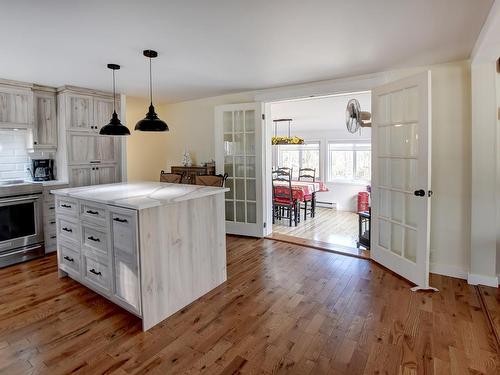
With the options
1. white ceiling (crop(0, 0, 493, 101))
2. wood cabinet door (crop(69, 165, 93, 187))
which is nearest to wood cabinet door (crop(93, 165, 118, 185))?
wood cabinet door (crop(69, 165, 93, 187))

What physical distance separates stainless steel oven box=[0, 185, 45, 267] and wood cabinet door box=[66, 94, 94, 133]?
3.30 feet

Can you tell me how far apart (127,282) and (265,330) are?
1102 millimetres

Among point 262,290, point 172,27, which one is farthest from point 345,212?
point 172,27

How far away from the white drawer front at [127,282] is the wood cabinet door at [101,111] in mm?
2769

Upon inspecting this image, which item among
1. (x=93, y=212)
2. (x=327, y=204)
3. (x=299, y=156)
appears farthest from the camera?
(x=299, y=156)

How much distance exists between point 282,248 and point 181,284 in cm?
183

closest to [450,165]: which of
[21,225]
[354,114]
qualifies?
[354,114]

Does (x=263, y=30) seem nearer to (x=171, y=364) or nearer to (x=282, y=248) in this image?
(x=171, y=364)

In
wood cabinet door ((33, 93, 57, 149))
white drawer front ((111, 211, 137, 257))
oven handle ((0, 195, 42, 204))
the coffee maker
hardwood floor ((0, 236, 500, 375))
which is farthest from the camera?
the coffee maker

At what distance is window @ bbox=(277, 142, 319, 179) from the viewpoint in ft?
26.7

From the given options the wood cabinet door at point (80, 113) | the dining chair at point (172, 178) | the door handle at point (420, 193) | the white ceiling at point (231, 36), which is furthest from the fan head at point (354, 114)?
the wood cabinet door at point (80, 113)

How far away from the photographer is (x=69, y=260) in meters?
2.88

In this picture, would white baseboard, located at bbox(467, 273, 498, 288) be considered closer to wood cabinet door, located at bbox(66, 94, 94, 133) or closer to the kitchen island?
the kitchen island

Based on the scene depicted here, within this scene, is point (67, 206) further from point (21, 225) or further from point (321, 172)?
point (321, 172)
